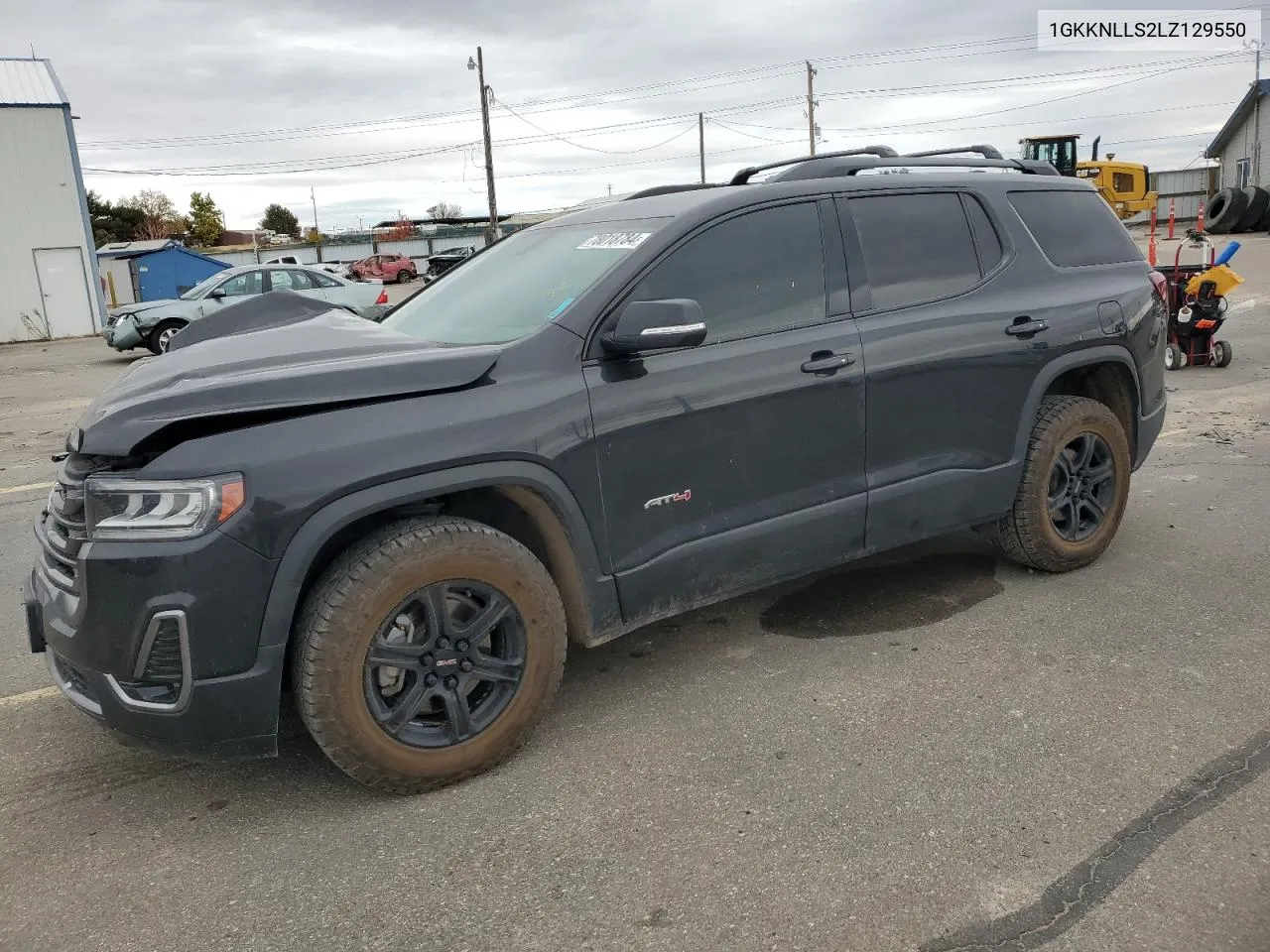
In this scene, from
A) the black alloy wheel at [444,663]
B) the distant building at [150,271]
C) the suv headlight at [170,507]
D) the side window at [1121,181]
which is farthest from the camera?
the side window at [1121,181]

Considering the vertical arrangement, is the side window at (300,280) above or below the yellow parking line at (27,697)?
above

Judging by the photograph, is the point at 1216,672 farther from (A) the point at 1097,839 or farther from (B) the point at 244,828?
(B) the point at 244,828

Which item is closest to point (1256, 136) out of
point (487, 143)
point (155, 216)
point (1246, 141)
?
point (1246, 141)

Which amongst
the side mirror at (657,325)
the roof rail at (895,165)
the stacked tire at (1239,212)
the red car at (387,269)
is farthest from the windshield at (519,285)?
the red car at (387,269)

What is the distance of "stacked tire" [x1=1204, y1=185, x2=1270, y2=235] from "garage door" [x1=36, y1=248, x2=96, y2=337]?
37.2 metres

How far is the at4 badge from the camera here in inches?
132

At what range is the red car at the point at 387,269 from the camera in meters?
44.9

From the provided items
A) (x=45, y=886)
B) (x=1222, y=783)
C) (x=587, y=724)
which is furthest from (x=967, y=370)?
(x=45, y=886)

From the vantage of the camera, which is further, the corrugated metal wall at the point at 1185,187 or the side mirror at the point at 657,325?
the corrugated metal wall at the point at 1185,187

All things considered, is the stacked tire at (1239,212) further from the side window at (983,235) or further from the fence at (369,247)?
the fence at (369,247)

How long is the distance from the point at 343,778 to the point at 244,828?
34 centimetres

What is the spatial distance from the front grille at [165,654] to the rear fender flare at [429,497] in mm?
218

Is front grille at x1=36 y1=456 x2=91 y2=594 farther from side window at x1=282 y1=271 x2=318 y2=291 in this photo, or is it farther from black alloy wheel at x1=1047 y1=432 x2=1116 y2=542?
side window at x1=282 y1=271 x2=318 y2=291

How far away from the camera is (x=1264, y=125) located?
4547 cm
